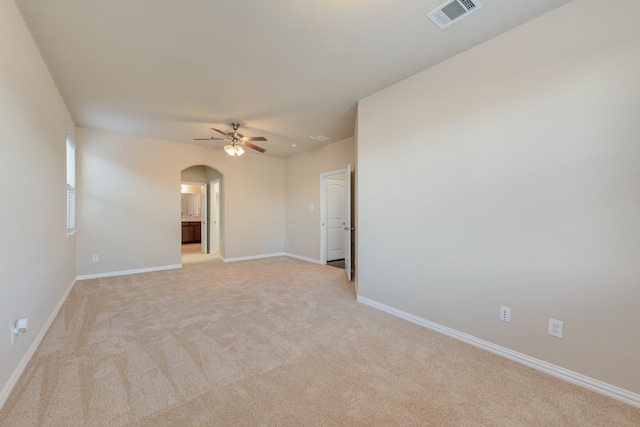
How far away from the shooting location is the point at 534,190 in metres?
2.06

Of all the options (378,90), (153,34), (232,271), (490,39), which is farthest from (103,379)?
(490,39)

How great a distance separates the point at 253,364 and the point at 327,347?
647 mm

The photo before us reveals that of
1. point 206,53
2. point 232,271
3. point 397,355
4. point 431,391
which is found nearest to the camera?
point 431,391

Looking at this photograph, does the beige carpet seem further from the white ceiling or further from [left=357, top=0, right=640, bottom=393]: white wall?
the white ceiling

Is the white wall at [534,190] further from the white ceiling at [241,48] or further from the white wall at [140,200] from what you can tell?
the white wall at [140,200]

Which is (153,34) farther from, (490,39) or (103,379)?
(490,39)

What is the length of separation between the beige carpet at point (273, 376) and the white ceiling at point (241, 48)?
259cm

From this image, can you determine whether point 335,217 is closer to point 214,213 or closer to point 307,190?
point 307,190

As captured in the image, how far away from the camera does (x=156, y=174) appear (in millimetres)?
5277

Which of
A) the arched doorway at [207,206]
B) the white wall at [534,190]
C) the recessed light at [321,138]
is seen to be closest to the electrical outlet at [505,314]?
the white wall at [534,190]

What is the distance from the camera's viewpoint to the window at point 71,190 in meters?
4.09

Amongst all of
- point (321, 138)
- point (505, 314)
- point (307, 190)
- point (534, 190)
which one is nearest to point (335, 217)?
point (307, 190)

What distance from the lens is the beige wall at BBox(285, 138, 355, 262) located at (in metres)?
5.57

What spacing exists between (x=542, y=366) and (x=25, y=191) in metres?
4.27
